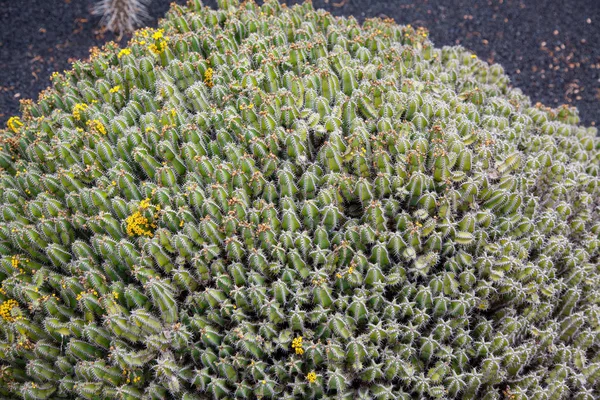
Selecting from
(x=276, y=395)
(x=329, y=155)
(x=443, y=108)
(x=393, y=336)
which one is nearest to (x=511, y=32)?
(x=443, y=108)

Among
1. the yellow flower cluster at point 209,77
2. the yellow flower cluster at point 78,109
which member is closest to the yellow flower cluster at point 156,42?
the yellow flower cluster at point 209,77

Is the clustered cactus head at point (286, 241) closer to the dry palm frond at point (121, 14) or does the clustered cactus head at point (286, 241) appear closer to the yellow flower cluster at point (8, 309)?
the yellow flower cluster at point (8, 309)

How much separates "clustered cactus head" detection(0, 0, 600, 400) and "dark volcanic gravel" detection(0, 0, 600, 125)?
347 cm

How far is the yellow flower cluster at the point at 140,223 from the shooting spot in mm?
2838

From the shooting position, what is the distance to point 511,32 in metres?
7.18

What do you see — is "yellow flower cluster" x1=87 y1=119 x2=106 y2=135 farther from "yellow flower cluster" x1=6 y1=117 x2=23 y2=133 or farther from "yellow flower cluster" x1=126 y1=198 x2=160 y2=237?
"yellow flower cluster" x1=6 y1=117 x2=23 y2=133

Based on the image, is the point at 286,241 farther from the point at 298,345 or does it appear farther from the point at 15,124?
the point at 15,124

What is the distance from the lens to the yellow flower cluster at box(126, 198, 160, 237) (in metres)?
2.84

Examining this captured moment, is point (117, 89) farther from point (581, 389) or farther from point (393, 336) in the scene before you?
point (581, 389)

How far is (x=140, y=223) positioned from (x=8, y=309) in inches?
35.5

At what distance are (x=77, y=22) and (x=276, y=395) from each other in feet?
20.9

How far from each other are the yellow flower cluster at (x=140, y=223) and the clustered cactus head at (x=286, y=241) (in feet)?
0.03

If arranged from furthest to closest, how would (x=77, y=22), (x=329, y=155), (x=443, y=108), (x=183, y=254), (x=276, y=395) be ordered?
(x=77, y=22) → (x=443, y=108) → (x=329, y=155) → (x=183, y=254) → (x=276, y=395)

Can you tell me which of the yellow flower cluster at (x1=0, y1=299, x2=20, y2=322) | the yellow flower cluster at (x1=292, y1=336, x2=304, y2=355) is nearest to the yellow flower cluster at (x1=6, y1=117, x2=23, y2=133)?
the yellow flower cluster at (x1=0, y1=299, x2=20, y2=322)
